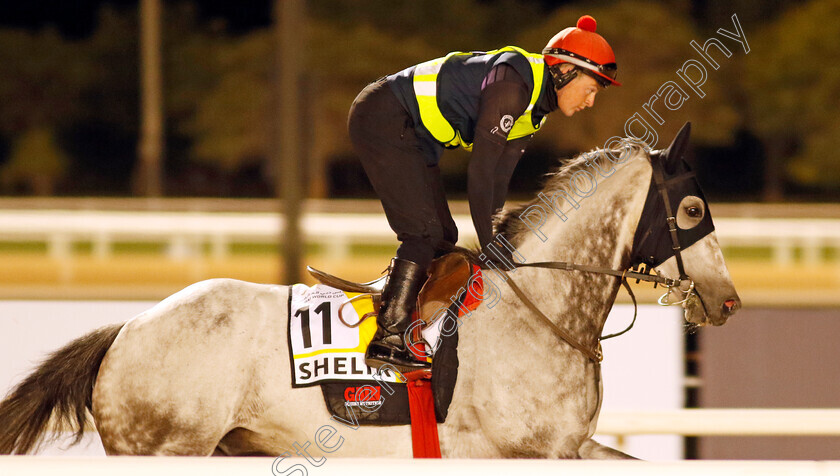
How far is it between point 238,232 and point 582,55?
33.4ft

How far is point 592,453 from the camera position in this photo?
10.0 ft

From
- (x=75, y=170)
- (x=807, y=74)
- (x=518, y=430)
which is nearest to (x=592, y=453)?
(x=518, y=430)

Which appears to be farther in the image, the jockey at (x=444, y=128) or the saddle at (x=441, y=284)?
the saddle at (x=441, y=284)

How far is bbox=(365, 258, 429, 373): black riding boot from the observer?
2883mm

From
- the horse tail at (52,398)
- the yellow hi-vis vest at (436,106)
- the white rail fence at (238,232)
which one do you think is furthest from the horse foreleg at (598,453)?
the white rail fence at (238,232)

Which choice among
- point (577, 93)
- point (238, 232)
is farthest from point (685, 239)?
point (238, 232)

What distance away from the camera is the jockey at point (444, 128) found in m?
2.83

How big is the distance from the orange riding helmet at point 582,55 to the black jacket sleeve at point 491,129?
205mm

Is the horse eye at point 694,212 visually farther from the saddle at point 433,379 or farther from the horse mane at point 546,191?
the saddle at point 433,379

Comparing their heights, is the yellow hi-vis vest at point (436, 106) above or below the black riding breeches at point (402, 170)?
above

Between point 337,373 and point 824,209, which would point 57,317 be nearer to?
point 337,373

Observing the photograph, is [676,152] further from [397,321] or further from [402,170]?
[397,321]

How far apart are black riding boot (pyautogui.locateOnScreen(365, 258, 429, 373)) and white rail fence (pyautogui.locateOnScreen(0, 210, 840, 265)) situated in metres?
9.24

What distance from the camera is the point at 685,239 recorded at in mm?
3004
